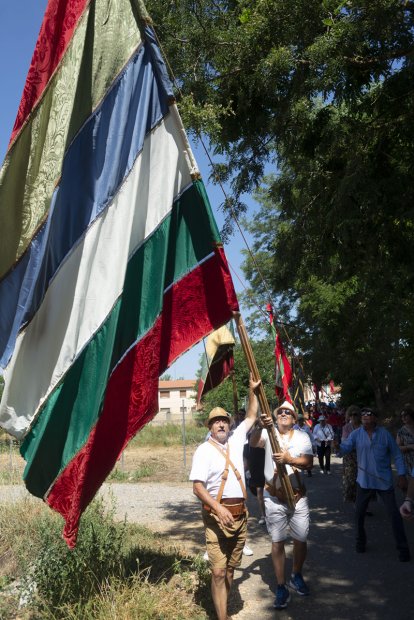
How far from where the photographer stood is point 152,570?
6637 millimetres

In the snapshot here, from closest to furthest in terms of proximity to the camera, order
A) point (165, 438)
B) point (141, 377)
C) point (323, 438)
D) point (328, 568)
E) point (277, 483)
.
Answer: point (141, 377), point (277, 483), point (328, 568), point (323, 438), point (165, 438)

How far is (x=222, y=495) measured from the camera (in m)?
5.57

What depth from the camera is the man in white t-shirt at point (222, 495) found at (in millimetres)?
5438

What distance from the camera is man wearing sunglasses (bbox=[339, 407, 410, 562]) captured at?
7785mm

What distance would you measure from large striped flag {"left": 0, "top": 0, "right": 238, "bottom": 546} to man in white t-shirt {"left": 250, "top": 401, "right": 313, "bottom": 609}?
5.90ft

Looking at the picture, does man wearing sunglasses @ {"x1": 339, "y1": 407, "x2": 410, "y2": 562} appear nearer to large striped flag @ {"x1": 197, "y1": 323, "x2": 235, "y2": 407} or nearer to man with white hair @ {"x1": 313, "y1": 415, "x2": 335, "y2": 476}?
large striped flag @ {"x1": 197, "y1": 323, "x2": 235, "y2": 407}

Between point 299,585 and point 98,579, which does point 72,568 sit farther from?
point 299,585

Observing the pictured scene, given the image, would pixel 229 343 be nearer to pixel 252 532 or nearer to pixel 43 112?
pixel 252 532

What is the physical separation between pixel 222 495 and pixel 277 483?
945mm

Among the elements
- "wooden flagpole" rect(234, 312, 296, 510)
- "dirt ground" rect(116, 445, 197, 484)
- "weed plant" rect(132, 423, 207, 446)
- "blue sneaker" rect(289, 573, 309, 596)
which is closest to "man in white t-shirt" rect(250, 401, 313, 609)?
"blue sneaker" rect(289, 573, 309, 596)

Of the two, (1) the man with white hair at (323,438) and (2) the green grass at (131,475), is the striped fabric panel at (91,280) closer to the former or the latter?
(1) the man with white hair at (323,438)

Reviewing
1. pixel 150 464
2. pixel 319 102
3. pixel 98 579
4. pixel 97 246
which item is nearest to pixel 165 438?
pixel 150 464

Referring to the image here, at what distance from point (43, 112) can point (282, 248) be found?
251 inches

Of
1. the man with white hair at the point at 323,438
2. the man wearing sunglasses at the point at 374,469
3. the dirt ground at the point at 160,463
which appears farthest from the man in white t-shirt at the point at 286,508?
the dirt ground at the point at 160,463
